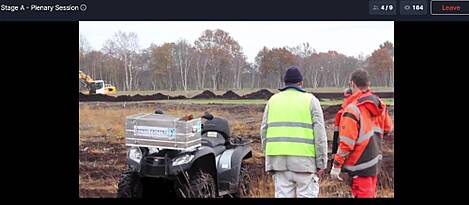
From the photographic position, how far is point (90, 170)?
17.3 ft

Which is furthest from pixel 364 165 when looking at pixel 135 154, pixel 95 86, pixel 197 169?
pixel 95 86

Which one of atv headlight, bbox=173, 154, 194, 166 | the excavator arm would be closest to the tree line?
the excavator arm

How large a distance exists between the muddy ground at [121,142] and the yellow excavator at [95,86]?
0.37ft

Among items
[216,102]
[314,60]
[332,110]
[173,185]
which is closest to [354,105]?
[332,110]

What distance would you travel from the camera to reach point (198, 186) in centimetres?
528

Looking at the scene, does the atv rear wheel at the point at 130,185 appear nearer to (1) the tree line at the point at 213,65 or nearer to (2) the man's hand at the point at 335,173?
(1) the tree line at the point at 213,65

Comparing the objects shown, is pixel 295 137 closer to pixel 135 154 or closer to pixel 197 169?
pixel 197 169

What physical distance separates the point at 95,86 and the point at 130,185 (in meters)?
0.92

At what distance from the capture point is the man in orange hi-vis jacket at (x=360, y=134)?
17.7ft

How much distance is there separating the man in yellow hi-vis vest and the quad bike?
402mm
